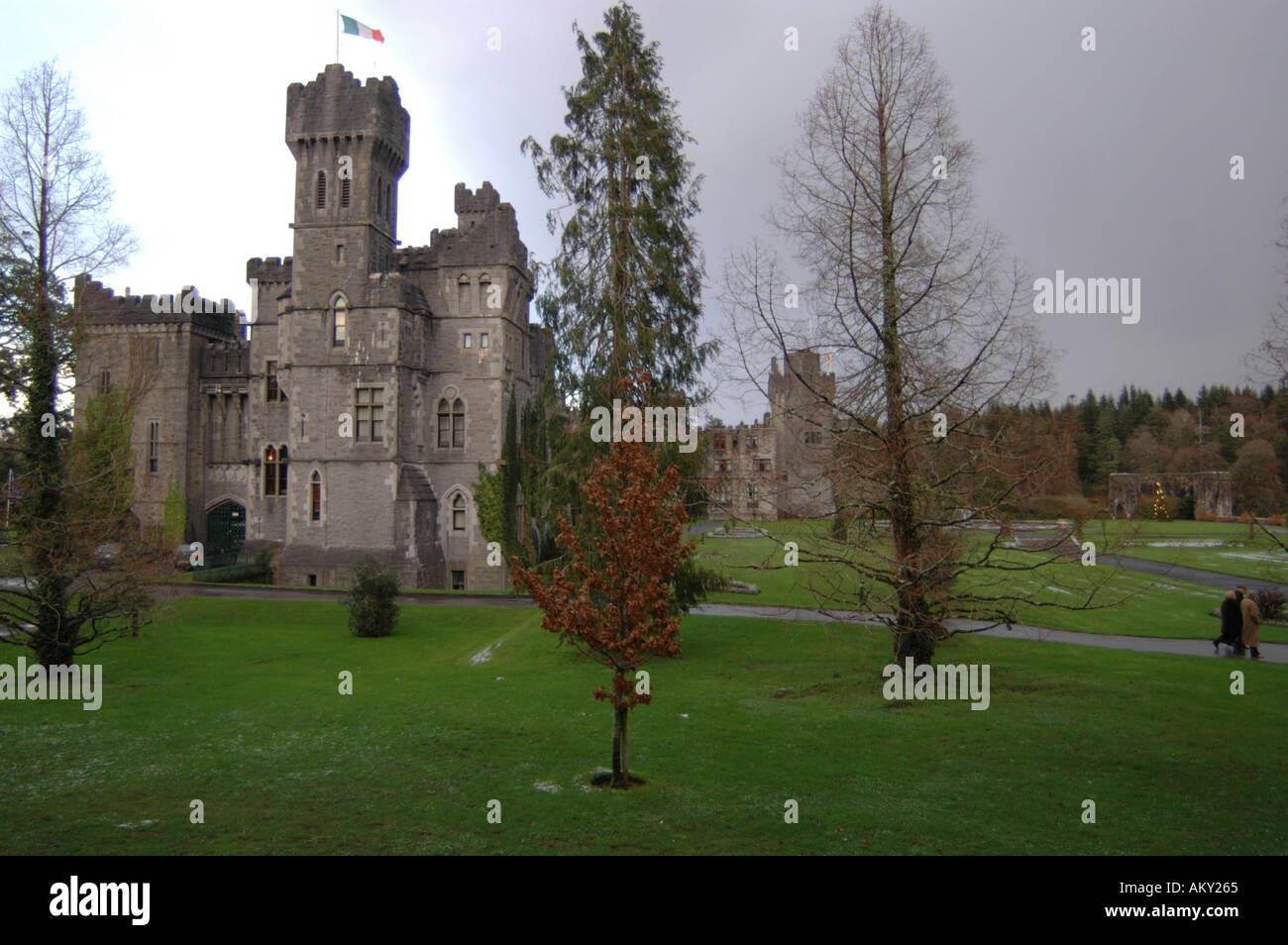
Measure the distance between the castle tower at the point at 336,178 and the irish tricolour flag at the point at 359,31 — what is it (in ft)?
5.45

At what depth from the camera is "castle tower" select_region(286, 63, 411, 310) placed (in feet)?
122

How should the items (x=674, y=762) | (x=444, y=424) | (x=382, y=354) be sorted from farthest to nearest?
(x=444, y=424) < (x=382, y=354) < (x=674, y=762)

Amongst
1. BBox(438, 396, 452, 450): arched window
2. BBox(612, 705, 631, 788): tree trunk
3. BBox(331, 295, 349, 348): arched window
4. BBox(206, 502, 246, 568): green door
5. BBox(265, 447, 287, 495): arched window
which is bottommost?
BBox(612, 705, 631, 788): tree trunk

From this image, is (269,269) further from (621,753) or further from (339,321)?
(621,753)

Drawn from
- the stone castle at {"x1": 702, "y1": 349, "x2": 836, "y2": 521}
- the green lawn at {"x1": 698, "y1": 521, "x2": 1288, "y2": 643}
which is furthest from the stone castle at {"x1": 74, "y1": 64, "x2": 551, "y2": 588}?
the stone castle at {"x1": 702, "y1": 349, "x2": 836, "y2": 521}

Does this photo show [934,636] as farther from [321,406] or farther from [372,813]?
[321,406]

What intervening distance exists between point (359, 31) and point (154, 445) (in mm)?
24285

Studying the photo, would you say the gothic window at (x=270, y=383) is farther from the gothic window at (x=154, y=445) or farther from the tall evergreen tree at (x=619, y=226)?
the tall evergreen tree at (x=619, y=226)

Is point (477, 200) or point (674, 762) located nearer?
point (674, 762)

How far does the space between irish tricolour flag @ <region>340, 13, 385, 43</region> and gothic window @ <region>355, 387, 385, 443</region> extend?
15.2 metres

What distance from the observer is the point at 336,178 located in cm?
3750

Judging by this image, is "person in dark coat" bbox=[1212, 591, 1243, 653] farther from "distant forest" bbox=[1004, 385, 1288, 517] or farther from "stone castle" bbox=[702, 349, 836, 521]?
"distant forest" bbox=[1004, 385, 1288, 517]

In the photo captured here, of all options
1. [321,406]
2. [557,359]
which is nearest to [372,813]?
[557,359]

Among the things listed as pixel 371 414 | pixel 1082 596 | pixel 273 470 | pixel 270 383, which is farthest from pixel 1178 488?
pixel 270 383
